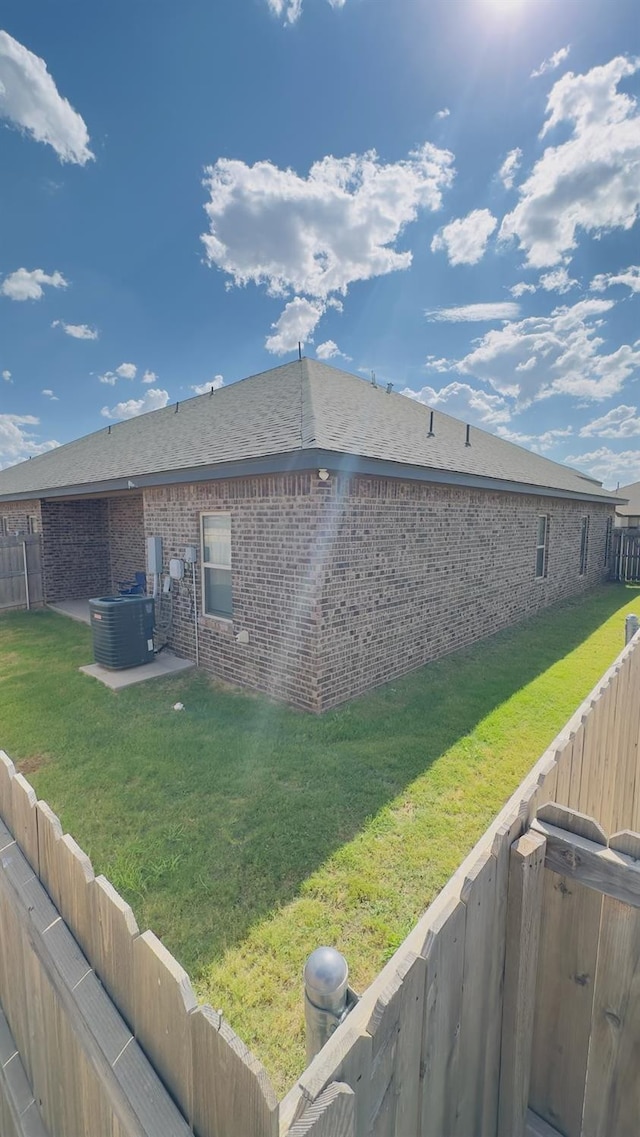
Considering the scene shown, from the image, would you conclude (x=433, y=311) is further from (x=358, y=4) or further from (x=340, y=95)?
(x=358, y=4)

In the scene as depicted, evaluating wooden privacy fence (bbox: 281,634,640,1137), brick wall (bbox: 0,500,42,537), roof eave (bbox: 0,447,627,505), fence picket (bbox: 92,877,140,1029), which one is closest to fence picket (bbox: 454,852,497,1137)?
wooden privacy fence (bbox: 281,634,640,1137)

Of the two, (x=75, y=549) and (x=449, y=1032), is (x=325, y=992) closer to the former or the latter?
(x=449, y=1032)

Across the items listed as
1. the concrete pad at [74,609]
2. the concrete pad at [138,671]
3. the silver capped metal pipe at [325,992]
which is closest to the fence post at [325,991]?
the silver capped metal pipe at [325,992]

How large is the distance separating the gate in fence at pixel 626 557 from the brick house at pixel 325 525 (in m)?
A: 8.41

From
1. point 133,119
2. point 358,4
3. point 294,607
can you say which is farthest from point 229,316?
point 294,607

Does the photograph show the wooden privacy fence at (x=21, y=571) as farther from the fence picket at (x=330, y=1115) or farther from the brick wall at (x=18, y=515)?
the fence picket at (x=330, y=1115)

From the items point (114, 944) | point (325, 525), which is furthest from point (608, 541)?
point (114, 944)

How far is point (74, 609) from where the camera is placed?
11898 millimetres

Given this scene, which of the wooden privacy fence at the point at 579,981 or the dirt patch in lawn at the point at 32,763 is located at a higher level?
the wooden privacy fence at the point at 579,981

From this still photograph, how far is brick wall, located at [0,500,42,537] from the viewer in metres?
12.4

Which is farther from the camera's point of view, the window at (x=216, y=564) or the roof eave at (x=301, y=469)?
the window at (x=216, y=564)

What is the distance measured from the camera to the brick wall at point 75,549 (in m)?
12.4

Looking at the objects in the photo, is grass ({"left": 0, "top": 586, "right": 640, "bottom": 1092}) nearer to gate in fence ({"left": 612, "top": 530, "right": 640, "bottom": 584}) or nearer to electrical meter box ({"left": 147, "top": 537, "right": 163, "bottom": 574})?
electrical meter box ({"left": 147, "top": 537, "right": 163, "bottom": 574})

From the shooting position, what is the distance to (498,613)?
9844 millimetres
